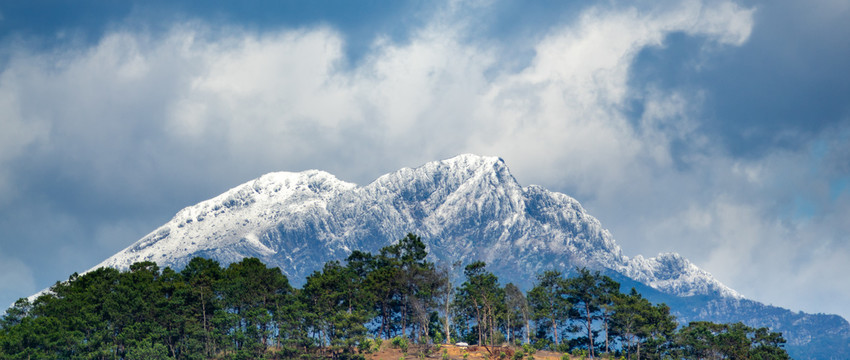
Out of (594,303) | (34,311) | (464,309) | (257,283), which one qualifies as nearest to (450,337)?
(464,309)

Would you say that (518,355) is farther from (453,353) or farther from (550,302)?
(550,302)

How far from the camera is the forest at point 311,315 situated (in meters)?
106

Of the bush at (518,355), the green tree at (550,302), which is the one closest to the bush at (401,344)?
the bush at (518,355)

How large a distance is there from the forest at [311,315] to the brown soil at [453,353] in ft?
4.23

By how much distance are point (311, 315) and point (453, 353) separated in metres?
26.1

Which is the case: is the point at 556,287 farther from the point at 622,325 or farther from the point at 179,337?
the point at 179,337

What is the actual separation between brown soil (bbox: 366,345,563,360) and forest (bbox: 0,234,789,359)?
1.29m

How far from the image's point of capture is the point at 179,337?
11456 centimetres

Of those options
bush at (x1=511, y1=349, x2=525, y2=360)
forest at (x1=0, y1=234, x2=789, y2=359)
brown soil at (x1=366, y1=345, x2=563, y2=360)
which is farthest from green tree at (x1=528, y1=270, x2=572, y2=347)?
bush at (x1=511, y1=349, x2=525, y2=360)

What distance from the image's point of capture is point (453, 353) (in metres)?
115

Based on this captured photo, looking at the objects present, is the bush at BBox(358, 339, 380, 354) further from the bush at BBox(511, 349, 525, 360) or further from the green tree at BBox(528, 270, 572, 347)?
the green tree at BBox(528, 270, 572, 347)

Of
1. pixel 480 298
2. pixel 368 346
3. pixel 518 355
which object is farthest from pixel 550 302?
pixel 368 346

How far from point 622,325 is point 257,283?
7104cm

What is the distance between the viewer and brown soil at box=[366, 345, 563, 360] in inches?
4414
